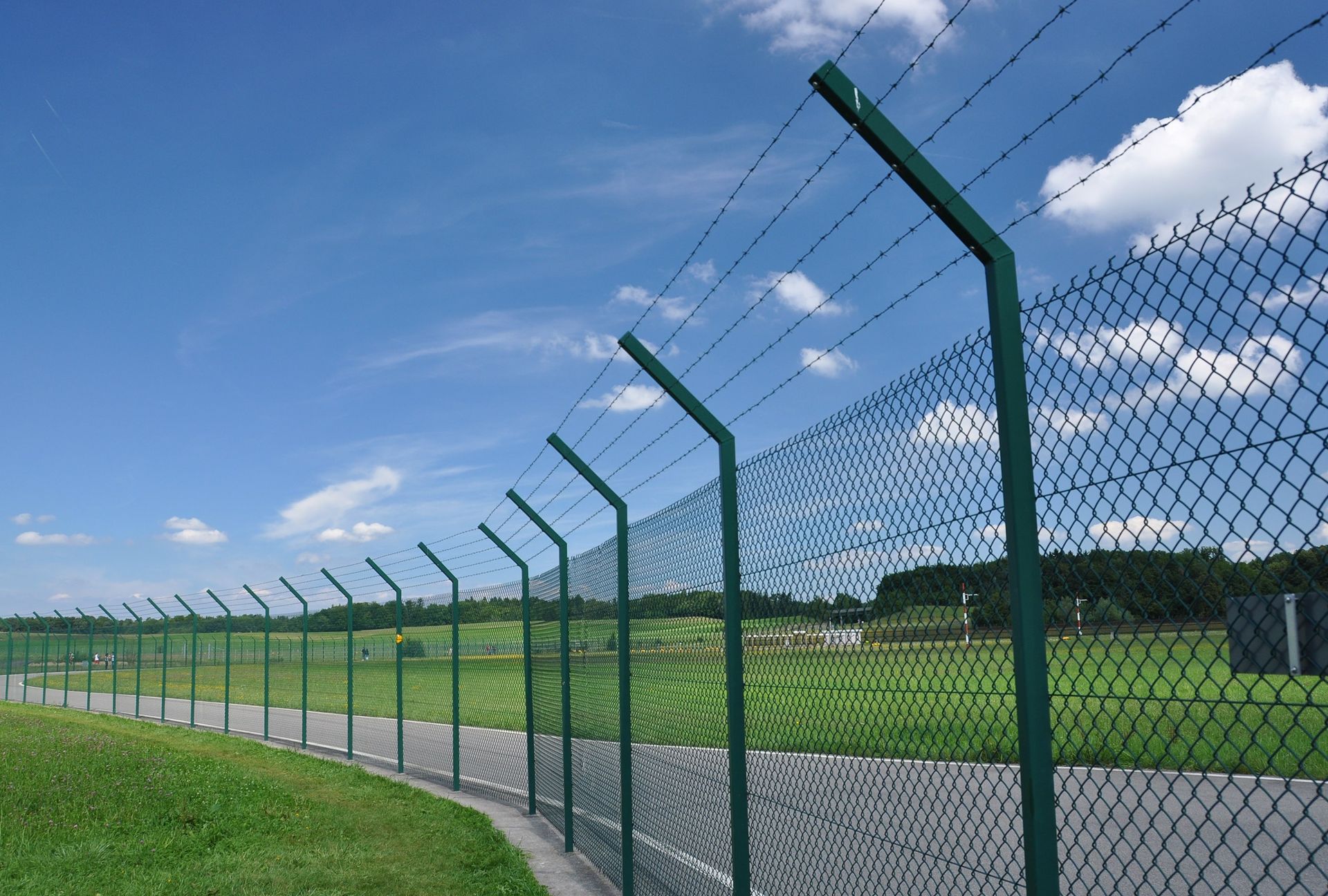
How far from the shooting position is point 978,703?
2998 mm

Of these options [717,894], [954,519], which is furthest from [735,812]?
[954,519]

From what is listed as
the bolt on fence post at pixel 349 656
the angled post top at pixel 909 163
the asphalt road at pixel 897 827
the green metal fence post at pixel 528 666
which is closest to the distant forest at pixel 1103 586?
the asphalt road at pixel 897 827

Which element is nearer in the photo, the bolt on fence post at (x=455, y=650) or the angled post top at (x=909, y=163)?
the angled post top at (x=909, y=163)

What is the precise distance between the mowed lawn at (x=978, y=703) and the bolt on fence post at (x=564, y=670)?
38.5 inches

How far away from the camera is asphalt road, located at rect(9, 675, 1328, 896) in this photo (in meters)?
2.94

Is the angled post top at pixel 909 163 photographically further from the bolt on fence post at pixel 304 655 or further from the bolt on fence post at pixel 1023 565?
the bolt on fence post at pixel 304 655

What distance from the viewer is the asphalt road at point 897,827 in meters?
2.94

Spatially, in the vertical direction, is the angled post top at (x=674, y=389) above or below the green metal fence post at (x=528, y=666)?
above

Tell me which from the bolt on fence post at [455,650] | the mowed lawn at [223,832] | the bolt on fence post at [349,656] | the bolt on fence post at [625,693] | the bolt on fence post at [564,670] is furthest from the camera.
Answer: the bolt on fence post at [349,656]

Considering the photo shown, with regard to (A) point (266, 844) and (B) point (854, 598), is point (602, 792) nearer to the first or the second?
(A) point (266, 844)

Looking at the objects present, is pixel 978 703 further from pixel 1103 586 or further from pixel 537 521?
pixel 537 521

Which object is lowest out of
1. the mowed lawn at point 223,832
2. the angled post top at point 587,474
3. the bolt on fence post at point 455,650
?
the mowed lawn at point 223,832

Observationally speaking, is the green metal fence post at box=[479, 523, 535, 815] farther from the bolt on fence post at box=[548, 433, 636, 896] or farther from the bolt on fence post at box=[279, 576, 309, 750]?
the bolt on fence post at box=[279, 576, 309, 750]

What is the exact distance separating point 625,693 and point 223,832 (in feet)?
14.9
